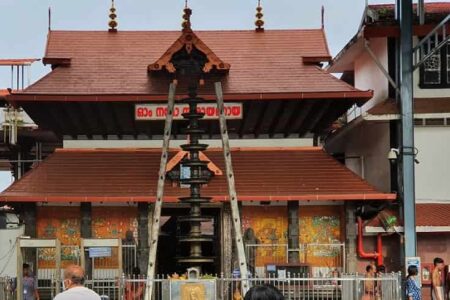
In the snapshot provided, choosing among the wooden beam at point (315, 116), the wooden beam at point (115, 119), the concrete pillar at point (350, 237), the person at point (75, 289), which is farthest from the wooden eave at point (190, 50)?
the person at point (75, 289)

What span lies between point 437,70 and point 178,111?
703 centimetres

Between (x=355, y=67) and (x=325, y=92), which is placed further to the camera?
(x=355, y=67)

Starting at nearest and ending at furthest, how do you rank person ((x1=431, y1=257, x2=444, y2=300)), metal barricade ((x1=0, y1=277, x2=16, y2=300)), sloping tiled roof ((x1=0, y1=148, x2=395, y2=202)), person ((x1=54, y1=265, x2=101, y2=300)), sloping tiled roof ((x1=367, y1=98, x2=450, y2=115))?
person ((x1=54, y1=265, x2=101, y2=300)), person ((x1=431, y1=257, x2=444, y2=300)), metal barricade ((x1=0, y1=277, x2=16, y2=300)), sloping tiled roof ((x1=0, y1=148, x2=395, y2=202)), sloping tiled roof ((x1=367, y1=98, x2=450, y2=115))

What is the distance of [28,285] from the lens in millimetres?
20016

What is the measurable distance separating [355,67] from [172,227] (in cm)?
753

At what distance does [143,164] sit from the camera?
2327cm

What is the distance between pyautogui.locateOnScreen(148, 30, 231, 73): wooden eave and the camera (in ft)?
73.4

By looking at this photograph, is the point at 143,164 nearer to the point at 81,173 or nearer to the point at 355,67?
the point at 81,173

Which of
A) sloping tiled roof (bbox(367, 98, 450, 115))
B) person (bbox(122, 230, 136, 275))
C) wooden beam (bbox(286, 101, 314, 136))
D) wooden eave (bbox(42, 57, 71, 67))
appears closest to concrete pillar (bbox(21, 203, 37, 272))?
person (bbox(122, 230, 136, 275))

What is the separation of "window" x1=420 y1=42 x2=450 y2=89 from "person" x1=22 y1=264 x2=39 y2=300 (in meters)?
11.1

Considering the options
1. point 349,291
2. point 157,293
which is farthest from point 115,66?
point 349,291

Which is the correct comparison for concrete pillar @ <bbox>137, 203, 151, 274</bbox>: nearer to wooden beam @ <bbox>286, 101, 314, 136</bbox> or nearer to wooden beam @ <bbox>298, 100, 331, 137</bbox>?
wooden beam @ <bbox>286, 101, 314, 136</bbox>

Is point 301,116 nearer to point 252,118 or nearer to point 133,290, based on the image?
point 252,118

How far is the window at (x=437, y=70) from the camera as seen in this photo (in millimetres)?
24375
